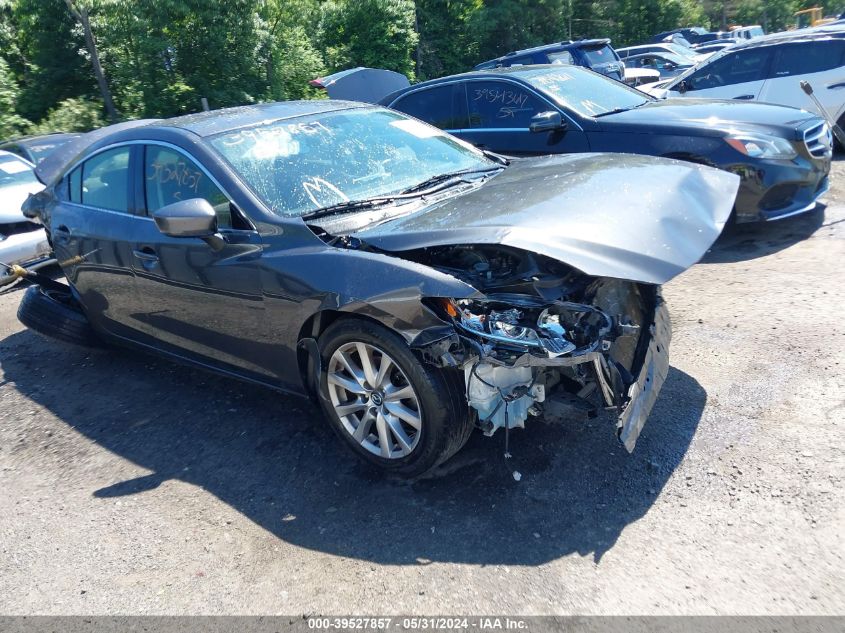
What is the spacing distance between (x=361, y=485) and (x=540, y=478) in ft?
2.93

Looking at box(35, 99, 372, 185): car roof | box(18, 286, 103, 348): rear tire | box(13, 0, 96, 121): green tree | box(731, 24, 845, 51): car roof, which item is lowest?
box(18, 286, 103, 348): rear tire

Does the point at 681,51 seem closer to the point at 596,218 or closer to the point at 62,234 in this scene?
the point at 62,234

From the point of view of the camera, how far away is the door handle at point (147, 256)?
14.3 ft

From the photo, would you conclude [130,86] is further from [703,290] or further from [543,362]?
[543,362]

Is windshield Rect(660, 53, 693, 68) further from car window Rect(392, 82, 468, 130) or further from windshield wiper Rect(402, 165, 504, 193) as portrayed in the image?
windshield wiper Rect(402, 165, 504, 193)

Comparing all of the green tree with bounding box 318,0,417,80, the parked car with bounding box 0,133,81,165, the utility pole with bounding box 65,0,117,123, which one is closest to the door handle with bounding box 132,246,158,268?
the parked car with bounding box 0,133,81,165

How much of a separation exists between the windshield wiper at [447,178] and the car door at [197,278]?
98 cm

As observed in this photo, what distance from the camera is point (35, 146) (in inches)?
360

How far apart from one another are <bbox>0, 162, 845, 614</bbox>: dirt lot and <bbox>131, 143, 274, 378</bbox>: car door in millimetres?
495

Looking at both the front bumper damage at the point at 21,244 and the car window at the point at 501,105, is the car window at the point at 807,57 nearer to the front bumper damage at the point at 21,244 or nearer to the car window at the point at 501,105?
the car window at the point at 501,105

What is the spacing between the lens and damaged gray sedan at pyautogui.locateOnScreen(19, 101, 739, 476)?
317cm

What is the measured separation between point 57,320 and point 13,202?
2.94 m

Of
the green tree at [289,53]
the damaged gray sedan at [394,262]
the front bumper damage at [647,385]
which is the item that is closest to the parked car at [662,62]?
the green tree at [289,53]

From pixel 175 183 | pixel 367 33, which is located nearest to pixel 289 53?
pixel 367 33
